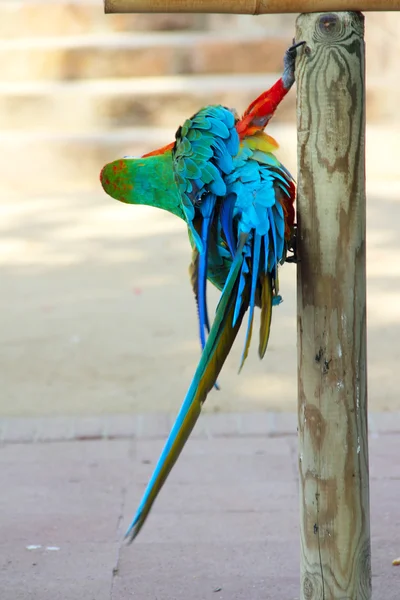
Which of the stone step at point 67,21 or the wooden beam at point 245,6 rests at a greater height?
the stone step at point 67,21

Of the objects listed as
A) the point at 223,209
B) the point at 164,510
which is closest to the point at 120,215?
the point at 164,510

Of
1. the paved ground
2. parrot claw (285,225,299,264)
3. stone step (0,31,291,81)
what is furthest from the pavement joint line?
stone step (0,31,291,81)

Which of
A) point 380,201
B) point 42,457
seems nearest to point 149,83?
point 380,201

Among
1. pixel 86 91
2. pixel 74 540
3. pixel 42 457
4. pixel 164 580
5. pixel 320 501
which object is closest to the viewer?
pixel 320 501

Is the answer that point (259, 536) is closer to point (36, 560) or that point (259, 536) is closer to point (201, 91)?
point (36, 560)

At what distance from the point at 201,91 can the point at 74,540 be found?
6.39 m

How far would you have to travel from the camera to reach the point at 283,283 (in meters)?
5.41

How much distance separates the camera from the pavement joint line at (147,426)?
A: 137 inches

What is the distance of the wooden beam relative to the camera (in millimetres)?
1675

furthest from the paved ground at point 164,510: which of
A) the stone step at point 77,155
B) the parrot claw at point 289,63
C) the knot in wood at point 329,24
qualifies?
the stone step at point 77,155

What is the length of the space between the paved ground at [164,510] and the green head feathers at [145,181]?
3.54ft

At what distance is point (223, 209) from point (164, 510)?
4.53ft

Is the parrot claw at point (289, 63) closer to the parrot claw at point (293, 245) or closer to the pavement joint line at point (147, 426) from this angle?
the parrot claw at point (293, 245)

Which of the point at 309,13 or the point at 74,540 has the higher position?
the point at 309,13
